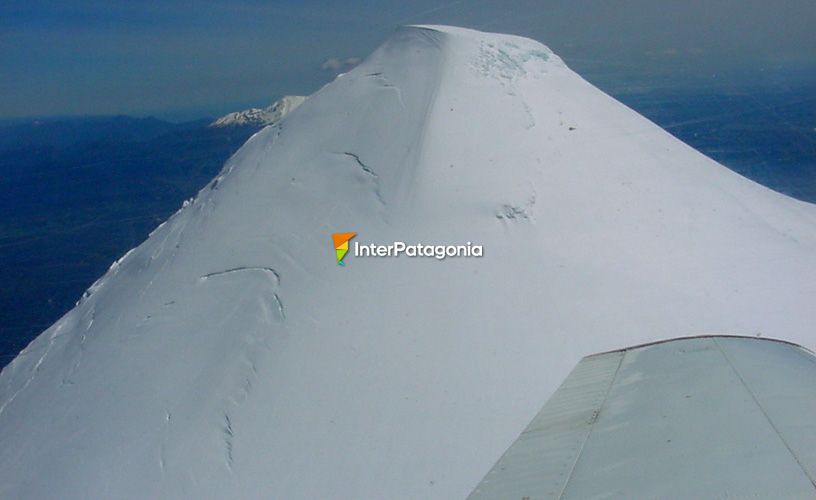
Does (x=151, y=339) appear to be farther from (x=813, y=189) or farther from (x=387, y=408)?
(x=813, y=189)

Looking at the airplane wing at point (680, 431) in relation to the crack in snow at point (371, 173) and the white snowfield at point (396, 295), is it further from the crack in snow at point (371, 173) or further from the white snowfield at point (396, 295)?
the crack in snow at point (371, 173)

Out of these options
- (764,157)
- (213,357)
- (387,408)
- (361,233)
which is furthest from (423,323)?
(764,157)

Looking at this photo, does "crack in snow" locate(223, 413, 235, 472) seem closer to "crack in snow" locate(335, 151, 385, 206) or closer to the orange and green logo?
the orange and green logo

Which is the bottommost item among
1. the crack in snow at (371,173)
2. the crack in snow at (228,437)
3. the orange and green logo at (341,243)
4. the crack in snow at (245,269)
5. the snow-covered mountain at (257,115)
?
the snow-covered mountain at (257,115)

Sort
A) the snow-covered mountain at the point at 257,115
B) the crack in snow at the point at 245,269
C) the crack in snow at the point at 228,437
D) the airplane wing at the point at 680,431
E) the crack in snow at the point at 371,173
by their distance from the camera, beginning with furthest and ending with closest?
the snow-covered mountain at the point at 257,115 < the crack in snow at the point at 371,173 < the crack in snow at the point at 245,269 < the crack in snow at the point at 228,437 < the airplane wing at the point at 680,431

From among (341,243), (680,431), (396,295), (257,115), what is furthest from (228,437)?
(257,115)

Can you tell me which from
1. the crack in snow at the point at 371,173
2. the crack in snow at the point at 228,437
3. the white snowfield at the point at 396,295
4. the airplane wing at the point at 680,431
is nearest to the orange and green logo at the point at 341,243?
the white snowfield at the point at 396,295

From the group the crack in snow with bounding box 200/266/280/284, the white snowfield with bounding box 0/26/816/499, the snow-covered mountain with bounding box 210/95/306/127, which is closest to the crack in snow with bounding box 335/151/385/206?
the white snowfield with bounding box 0/26/816/499
